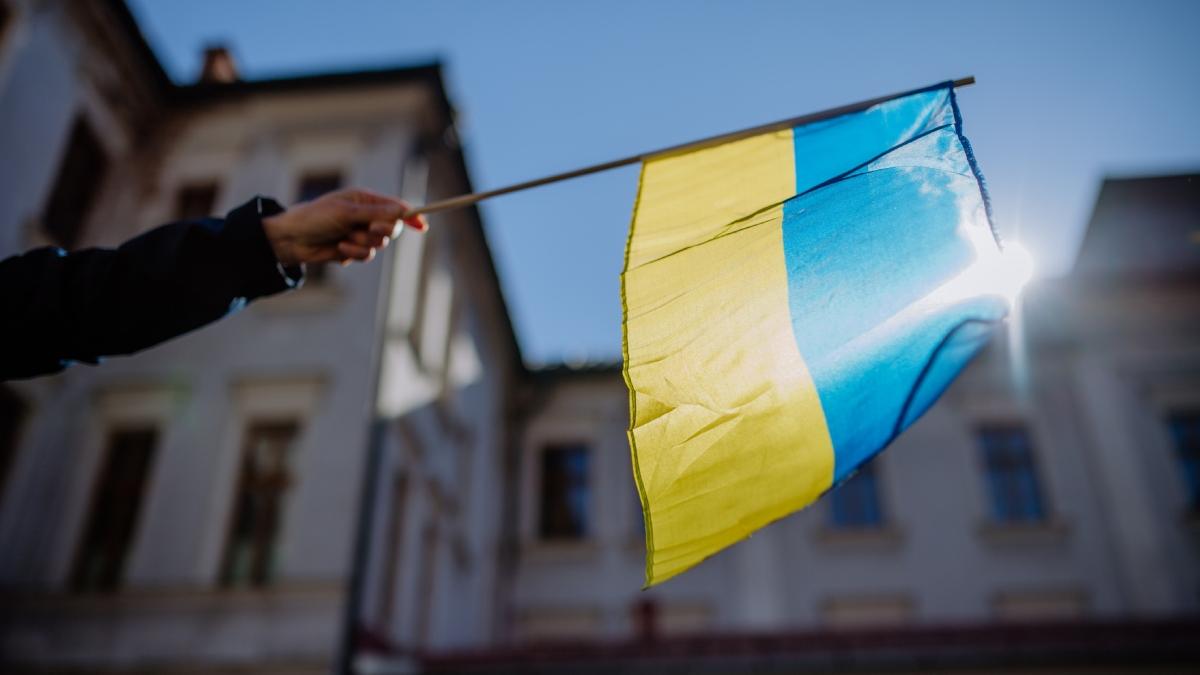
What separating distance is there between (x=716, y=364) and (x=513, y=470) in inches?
661

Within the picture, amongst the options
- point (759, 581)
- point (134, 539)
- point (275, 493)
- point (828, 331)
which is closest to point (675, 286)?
point (828, 331)

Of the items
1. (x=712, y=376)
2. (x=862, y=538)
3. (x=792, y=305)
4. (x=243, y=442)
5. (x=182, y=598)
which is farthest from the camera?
(x=862, y=538)

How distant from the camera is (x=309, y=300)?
13.2 metres

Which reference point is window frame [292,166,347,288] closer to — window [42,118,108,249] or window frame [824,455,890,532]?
window [42,118,108,249]

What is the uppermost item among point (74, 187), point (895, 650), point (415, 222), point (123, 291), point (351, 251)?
point (74, 187)

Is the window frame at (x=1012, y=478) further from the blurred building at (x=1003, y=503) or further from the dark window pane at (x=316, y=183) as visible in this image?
the dark window pane at (x=316, y=183)

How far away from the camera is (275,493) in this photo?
12.2 m

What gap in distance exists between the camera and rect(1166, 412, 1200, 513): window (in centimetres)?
1784

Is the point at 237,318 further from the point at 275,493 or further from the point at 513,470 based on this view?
the point at 513,470

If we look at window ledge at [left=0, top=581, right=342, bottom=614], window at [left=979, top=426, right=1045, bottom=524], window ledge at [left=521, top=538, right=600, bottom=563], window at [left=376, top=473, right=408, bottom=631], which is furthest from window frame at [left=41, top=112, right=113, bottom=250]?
window at [left=979, top=426, right=1045, bottom=524]

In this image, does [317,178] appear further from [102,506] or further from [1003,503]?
[1003,503]

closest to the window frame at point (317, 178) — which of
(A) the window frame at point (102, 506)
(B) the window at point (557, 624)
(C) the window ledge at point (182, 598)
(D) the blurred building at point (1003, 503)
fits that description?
(A) the window frame at point (102, 506)

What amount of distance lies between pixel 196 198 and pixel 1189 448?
56.9ft

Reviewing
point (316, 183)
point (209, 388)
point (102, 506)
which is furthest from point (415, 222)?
point (316, 183)
